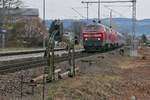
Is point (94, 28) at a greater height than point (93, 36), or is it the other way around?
point (94, 28)

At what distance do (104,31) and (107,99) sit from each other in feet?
110

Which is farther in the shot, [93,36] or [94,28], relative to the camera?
[94,28]

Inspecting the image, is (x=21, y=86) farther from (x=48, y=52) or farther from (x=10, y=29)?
(x=10, y=29)

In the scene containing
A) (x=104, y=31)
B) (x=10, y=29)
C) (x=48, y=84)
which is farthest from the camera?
(x=10, y=29)

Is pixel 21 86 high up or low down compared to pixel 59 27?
down

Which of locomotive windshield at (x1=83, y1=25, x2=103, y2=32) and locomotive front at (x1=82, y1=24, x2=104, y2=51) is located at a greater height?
locomotive windshield at (x1=83, y1=25, x2=103, y2=32)

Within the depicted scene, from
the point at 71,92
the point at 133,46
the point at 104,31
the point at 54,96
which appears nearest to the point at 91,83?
the point at 71,92

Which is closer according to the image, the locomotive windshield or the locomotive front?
the locomotive front

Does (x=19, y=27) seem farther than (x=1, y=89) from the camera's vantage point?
Yes

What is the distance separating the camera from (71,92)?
16406 millimetres

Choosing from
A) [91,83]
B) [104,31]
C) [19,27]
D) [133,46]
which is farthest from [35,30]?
[91,83]

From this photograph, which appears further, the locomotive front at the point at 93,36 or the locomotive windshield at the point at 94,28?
the locomotive windshield at the point at 94,28

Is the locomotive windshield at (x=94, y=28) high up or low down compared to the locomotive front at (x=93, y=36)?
up

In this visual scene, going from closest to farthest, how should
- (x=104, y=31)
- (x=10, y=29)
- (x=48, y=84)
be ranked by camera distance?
(x=48, y=84) < (x=104, y=31) < (x=10, y=29)
